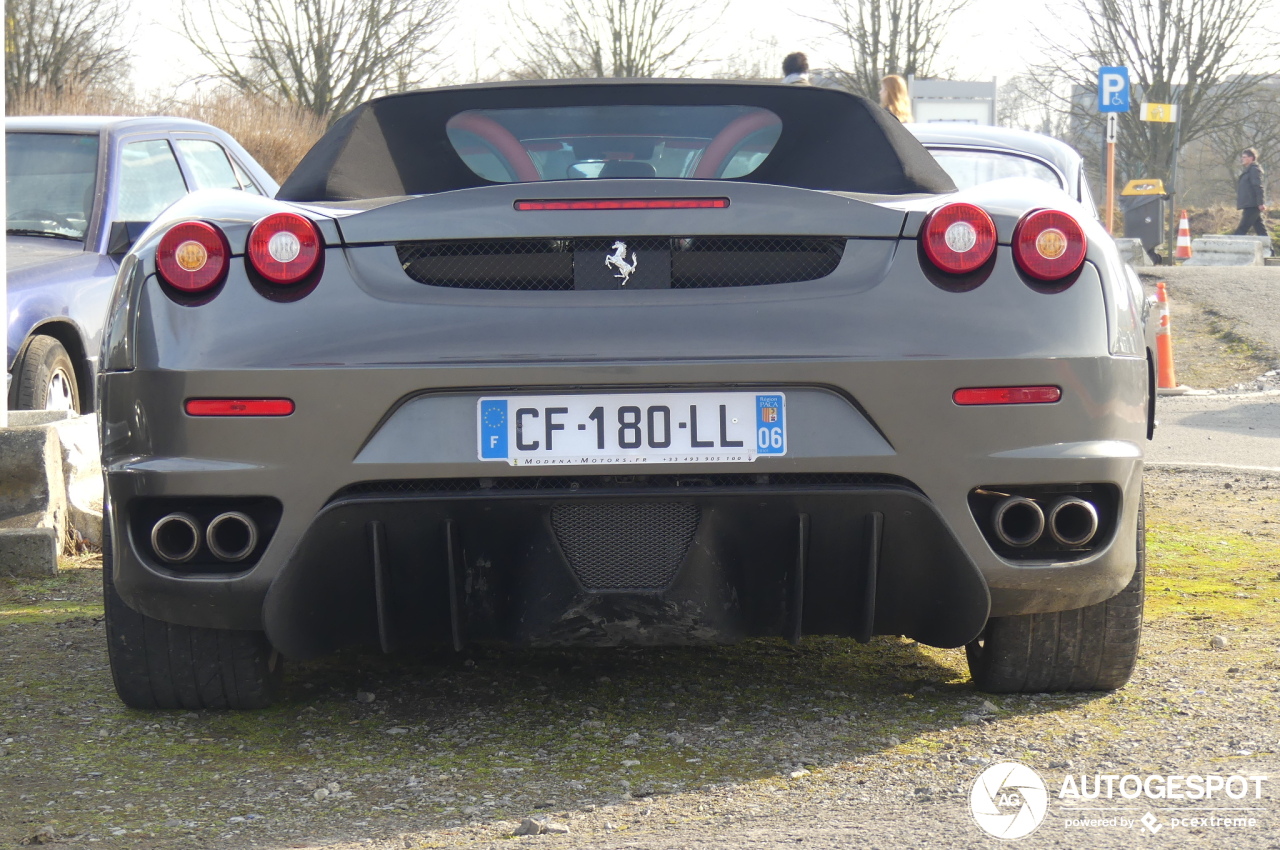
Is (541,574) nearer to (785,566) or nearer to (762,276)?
(785,566)

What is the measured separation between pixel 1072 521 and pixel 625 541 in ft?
2.89

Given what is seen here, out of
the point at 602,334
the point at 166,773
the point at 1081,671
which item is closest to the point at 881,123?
the point at 602,334

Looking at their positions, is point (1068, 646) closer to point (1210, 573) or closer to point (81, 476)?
point (1210, 573)

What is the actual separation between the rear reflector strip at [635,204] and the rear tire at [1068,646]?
1114 millimetres

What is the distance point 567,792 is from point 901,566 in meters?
0.78

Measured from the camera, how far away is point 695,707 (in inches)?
127

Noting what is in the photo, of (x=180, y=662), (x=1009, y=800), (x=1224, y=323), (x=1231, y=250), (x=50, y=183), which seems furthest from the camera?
(x=1231, y=250)

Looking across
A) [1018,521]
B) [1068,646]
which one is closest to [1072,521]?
[1018,521]

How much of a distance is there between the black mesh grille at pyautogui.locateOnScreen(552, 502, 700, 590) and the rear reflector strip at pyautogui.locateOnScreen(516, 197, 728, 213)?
22.5 inches

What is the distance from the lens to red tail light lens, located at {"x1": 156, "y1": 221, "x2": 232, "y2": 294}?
2738 millimetres

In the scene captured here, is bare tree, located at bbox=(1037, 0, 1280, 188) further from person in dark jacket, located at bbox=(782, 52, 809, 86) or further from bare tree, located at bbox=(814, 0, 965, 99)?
person in dark jacket, located at bbox=(782, 52, 809, 86)

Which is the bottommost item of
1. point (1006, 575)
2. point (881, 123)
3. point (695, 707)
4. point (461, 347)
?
point (695, 707)

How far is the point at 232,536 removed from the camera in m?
2.75

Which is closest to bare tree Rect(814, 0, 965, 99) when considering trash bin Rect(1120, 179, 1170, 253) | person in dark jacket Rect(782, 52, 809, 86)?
trash bin Rect(1120, 179, 1170, 253)
